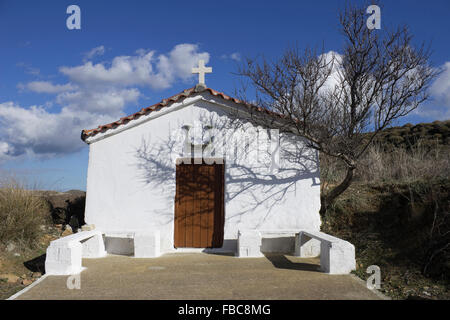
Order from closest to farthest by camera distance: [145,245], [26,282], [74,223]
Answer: [26,282]
[145,245]
[74,223]

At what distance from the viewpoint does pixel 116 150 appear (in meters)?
8.55

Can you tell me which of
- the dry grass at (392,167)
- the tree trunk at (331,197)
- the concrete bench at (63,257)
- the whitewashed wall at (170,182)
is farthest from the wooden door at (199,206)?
the dry grass at (392,167)

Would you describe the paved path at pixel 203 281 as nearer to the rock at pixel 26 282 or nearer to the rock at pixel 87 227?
the rock at pixel 26 282

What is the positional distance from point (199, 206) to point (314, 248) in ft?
9.49

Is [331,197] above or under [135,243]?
above

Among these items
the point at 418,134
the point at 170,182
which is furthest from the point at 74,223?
the point at 418,134

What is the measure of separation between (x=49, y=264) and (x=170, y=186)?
311cm

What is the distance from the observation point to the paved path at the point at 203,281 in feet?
16.9

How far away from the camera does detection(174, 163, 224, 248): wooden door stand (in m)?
8.39

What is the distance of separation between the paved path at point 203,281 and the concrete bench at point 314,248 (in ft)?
0.73

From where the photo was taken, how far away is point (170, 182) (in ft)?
27.6

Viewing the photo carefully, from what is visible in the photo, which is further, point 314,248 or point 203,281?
point 314,248

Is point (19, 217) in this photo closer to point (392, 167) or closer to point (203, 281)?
point (203, 281)
